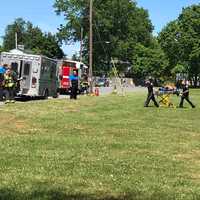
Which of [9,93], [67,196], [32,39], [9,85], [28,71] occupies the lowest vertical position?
[67,196]

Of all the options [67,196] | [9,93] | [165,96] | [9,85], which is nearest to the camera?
[67,196]

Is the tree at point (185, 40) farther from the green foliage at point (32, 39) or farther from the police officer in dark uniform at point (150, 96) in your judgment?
the police officer in dark uniform at point (150, 96)

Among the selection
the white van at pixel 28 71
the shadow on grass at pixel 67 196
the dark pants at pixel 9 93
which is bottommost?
the shadow on grass at pixel 67 196

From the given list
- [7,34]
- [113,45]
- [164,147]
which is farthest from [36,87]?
[7,34]

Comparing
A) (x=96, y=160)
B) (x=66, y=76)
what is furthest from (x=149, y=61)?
(x=96, y=160)

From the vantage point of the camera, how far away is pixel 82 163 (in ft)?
36.4

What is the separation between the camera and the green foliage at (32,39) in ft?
420

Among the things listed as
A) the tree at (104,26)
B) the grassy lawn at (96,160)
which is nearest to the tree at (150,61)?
the tree at (104,26)

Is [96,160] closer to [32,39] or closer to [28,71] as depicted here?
[28,71]

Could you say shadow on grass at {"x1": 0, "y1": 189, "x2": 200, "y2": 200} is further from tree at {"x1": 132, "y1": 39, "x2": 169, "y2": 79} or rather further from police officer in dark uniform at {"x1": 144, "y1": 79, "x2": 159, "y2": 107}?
tree at {"x1": 132, "y1": 39, "x2": 169, "y2": 79}

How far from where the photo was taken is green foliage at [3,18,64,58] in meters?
128

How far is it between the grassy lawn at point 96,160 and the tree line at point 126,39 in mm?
92306

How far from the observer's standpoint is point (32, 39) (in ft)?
461

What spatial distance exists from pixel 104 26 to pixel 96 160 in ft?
349
